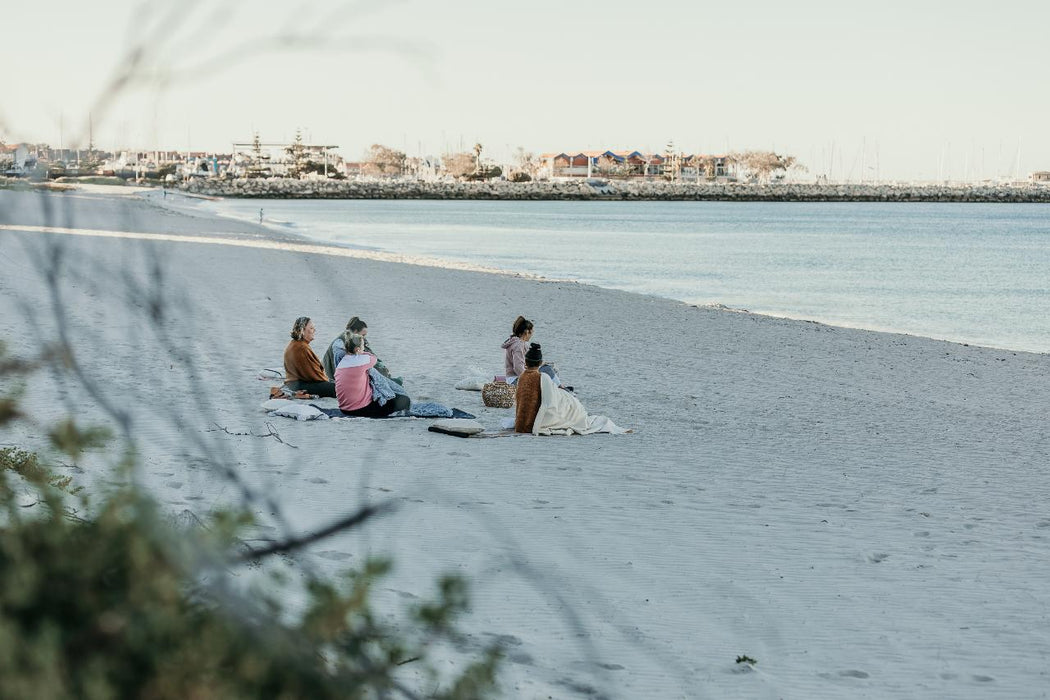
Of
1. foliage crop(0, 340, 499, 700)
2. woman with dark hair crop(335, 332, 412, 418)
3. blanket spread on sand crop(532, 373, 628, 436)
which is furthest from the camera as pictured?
woman with dark hair crop(335, 332, 412, 418)

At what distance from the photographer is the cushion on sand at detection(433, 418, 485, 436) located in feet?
29.0

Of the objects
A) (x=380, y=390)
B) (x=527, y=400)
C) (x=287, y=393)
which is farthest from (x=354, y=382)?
(x=527, y=400)

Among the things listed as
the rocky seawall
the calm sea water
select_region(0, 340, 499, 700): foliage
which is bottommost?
the calm sea water

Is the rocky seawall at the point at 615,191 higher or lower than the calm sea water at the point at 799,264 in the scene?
higher

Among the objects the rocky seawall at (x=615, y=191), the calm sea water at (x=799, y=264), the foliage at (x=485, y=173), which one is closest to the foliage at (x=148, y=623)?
the calm sea water at (x=799, y=264)

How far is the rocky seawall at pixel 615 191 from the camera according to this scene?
135 meters

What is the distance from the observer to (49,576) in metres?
1.49

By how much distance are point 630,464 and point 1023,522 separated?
108 inches

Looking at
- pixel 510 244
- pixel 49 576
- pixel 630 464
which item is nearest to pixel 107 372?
pixel 630 464

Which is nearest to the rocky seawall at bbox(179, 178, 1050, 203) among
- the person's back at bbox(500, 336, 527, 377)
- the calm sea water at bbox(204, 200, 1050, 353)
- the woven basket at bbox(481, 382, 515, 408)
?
the calm sea water at bbox(204, 200, 1050, 353)

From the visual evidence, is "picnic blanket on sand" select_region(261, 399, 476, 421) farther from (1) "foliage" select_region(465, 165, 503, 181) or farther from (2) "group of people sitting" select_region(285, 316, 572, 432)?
(1) "foliage" select_region(465, 165, 503, 181)

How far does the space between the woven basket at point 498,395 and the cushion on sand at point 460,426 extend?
4.88 feet

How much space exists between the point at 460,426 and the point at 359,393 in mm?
1168

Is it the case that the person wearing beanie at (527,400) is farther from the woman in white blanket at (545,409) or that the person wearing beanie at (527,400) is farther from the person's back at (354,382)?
the person's back at (354,382)
